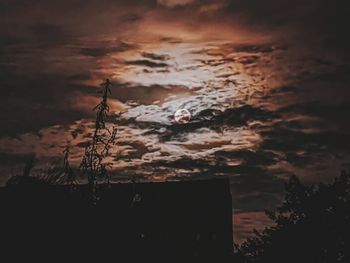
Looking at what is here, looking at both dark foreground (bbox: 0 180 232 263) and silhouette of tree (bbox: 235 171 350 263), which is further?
silhouette of tree (bbox: 235 171 350 263)

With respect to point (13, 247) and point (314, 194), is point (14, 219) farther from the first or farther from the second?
point (314, 194)

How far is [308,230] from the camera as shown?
498 inches

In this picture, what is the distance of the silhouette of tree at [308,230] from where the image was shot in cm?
1226

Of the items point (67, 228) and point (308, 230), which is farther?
point (308, 230)

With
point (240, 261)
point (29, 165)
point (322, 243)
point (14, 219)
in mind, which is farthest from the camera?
point (240, 261)

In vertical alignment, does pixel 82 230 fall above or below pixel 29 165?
below

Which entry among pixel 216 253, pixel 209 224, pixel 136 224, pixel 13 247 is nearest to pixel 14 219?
pixel 13 247

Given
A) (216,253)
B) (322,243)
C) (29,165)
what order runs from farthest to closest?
(322,243) < (216,253) < (29,165)

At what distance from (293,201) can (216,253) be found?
22.7ft

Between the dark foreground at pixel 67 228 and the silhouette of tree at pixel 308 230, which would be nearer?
the dark foreground at pixel 67 228

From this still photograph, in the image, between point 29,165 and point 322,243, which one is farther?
point 322,243

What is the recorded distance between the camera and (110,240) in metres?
4.66

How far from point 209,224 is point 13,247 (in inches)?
790

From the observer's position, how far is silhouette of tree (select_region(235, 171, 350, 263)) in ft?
40.2
